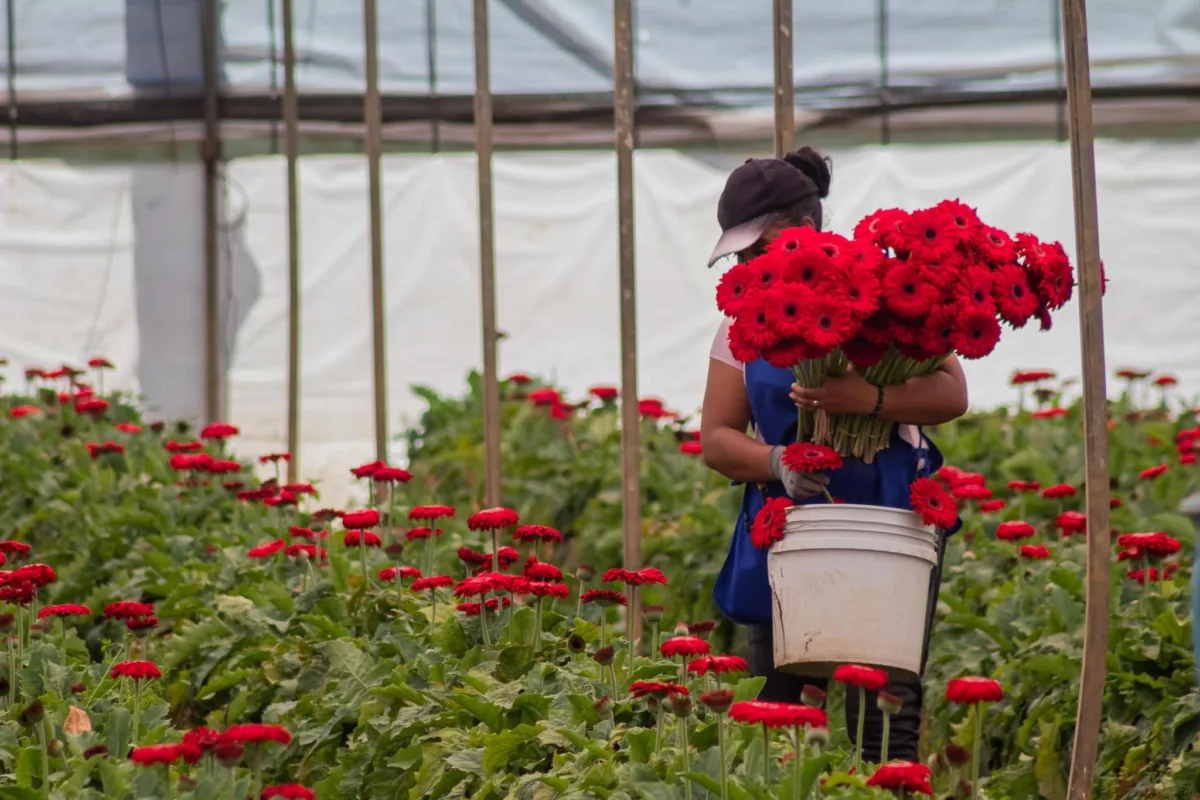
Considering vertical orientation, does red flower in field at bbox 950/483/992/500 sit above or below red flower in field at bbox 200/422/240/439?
below

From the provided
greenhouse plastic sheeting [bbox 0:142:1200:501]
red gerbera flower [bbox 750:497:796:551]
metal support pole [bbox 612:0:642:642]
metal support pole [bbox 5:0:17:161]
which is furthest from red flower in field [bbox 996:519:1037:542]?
metal support pole [bbox 5:0:17:161]

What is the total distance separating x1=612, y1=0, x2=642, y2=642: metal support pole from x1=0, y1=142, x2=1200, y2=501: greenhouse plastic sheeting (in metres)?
5.31

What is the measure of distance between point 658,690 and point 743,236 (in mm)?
921

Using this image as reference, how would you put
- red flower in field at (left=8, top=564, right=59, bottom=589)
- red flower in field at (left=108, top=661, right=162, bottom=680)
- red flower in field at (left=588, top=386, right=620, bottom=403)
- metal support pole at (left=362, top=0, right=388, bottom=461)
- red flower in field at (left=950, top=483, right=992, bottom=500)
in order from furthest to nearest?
red flower in field at (left=588, top=386, right=620, bottom=403)
metal support pole at (left=362, top=0, right=388, bottom=461)
red flower in field at (left=950, top=483, right=992, bottom=500)
red flower in field at (left=8, top=564, right=59, bottom=589)
red flower in field at (left=108, top=661, right=162, bottom=680)

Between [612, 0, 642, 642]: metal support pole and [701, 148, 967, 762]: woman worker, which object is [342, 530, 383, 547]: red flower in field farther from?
[701, 148, 967, 762]: woman worker

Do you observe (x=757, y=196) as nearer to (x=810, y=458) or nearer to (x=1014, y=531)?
(x=810, y=458)

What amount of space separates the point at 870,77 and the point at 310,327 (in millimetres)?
3440

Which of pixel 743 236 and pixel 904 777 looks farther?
pixel 743 236

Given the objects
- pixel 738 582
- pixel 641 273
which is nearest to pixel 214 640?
pixel 738 582

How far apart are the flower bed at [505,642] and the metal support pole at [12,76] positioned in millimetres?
4097

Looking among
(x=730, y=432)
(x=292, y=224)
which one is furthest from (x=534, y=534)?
(x=292, y=224)

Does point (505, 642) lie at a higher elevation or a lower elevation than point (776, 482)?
lower

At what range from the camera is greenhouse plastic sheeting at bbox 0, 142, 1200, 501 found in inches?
360

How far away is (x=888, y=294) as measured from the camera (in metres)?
2.53
